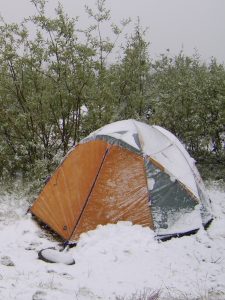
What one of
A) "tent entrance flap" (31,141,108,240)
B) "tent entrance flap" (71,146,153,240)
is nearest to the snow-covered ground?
"tent entrance flap" (71,146,153,240)

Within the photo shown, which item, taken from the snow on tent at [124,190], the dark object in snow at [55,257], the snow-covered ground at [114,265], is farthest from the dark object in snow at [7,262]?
the snow on tent at [124,190]

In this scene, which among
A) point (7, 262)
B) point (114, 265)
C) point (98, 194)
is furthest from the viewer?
point (98, 194)

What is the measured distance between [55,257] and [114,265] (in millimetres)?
882

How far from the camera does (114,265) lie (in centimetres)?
614

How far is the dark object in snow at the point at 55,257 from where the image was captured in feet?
20.0

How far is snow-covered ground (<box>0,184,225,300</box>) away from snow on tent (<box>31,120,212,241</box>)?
224 mm

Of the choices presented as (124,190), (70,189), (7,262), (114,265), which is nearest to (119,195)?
(124,190)

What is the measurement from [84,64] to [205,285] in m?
6.31

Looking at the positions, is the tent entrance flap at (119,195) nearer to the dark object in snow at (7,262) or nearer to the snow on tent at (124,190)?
the snow on tent at (124,190)

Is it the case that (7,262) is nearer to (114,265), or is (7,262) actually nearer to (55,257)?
(55,257)

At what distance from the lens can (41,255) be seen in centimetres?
620

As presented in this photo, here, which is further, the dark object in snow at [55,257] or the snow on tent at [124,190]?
the snow on tent at [124,190]

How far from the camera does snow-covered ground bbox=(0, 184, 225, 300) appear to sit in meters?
5.16

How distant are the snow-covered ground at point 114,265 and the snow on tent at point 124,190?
22cm
